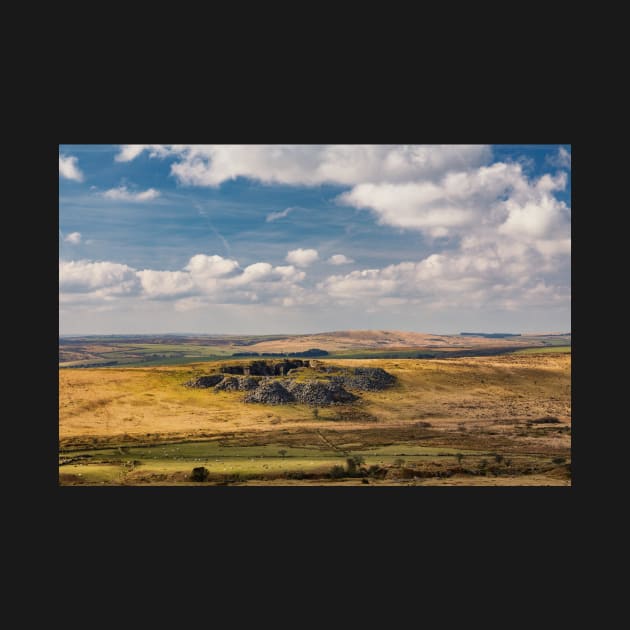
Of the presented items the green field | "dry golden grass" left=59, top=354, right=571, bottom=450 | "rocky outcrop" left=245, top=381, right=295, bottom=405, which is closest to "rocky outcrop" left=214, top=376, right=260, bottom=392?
"dry golden grass" left=59, top=354, right=571, bottom=450

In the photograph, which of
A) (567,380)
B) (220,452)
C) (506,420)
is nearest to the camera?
(220,452)

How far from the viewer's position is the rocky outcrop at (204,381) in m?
60.8

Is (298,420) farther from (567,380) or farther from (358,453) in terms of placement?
(567,380)

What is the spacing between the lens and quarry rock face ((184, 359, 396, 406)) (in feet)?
187

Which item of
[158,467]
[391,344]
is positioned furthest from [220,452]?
[391,344]

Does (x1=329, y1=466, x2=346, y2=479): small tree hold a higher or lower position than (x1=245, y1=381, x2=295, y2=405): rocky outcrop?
lower

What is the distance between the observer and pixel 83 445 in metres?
45.6

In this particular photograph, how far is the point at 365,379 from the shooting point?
61812 mm

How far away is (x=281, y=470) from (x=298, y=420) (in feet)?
37.9

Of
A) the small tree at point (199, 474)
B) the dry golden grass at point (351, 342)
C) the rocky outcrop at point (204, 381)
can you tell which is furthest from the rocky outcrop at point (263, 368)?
the dry golden grass at point (351, 342)

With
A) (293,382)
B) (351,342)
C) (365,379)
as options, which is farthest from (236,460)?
(351,342)

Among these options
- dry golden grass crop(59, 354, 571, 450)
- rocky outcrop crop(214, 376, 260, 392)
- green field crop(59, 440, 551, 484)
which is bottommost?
green field crop(59, 440, 551, 484)

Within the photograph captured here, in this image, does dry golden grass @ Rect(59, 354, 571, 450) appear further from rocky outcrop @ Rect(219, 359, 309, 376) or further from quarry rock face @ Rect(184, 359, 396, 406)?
rocky outcrop @ Rect(219, 359, 309, 376)

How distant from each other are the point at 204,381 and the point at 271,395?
31.5ft
